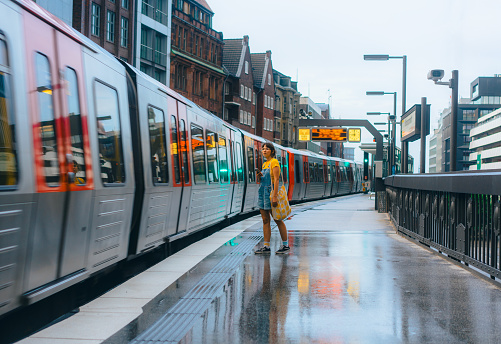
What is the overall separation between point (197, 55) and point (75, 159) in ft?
184

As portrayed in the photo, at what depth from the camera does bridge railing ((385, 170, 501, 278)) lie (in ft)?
23.0

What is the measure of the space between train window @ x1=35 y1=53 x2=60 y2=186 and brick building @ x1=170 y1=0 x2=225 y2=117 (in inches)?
1969

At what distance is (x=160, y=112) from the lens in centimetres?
993

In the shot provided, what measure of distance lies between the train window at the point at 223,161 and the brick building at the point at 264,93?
62321mm

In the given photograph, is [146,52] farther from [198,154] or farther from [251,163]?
[198,154]

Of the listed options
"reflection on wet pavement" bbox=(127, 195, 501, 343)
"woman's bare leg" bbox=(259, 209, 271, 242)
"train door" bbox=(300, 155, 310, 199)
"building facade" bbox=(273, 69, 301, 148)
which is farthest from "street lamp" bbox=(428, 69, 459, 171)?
"building facade" bbox=(273, 69, 301, 148)

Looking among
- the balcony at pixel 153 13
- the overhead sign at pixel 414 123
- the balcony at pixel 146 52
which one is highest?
the balcony at pixel 153 13

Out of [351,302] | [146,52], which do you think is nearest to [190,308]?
[351,302]

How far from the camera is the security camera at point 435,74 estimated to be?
48.3ft

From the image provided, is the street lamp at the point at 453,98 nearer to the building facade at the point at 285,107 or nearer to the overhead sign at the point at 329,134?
the overhead sign at the point at 329,134

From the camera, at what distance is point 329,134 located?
38438 mm

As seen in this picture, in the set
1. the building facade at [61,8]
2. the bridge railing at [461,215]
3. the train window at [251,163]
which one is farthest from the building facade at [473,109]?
the bridge railing at [461,215]

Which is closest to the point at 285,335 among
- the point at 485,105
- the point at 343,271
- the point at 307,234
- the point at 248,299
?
the point at 248,299

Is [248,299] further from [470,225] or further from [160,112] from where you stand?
[160,112]
